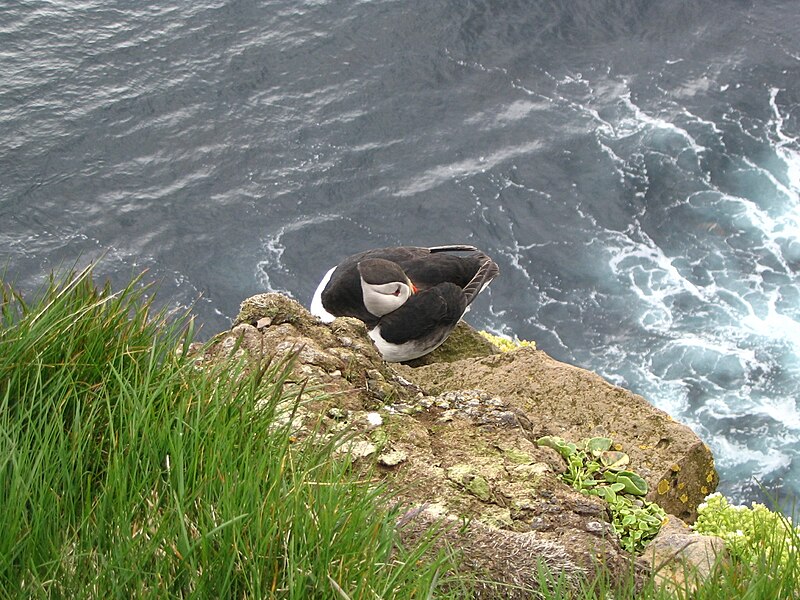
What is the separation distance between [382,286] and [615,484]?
562 cm

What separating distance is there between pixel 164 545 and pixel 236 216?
16.1 meters

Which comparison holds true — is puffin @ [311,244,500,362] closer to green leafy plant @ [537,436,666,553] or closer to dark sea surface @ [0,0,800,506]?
green leafy plant @ [537,436,666,553]

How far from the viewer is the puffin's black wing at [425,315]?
10.6m

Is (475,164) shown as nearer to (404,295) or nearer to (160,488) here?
(404,295)

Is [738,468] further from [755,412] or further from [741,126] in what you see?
[741,126]

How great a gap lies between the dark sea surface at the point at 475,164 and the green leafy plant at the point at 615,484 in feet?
32.2

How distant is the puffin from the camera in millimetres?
10617

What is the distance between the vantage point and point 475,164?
20.0 m

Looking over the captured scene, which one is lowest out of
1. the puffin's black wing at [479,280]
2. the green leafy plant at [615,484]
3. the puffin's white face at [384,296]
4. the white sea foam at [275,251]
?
the white sea foam at [275,251]

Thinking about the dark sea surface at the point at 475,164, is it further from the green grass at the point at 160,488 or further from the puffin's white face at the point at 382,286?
the green grass at the point at 160,488

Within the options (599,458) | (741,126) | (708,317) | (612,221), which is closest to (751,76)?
(741,126)

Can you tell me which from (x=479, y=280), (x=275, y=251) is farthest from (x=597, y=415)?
(x=275, y=251)

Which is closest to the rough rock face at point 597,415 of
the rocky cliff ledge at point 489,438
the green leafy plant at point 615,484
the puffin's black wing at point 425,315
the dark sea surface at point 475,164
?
the rocky cliff ledge at point 489,438

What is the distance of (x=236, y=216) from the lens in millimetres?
18812
